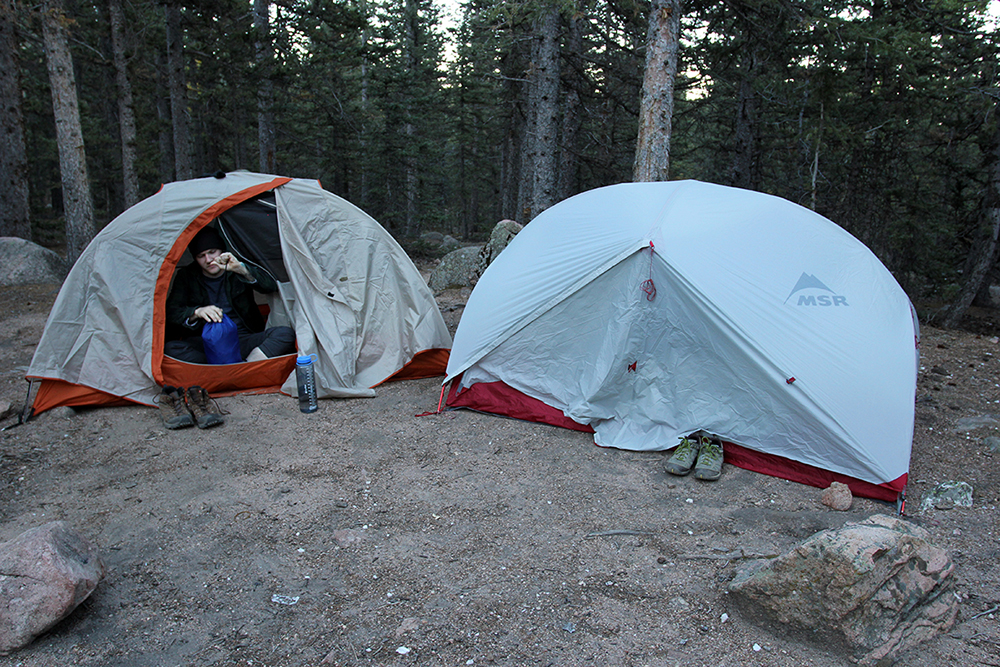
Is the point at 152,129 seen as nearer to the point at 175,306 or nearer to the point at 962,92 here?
the point at 175,306

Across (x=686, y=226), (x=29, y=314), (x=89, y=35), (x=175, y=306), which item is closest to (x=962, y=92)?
(x=686, y=226)

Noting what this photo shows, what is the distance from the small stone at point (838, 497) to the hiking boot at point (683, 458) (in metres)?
0.81

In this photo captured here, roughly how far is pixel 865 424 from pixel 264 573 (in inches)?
143

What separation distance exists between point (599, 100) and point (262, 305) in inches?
377

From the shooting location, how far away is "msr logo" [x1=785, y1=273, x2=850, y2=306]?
415 cm

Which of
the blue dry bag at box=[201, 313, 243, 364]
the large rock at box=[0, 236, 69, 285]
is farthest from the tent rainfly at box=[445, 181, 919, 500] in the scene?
the large rock at box=[0, 236, 69, 285]

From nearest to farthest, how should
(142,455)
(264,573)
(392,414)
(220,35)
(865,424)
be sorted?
(264,573) < (865,424) < (142,455) < (392,414) < (220,35)

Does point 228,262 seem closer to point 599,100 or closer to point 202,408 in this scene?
point 202,408

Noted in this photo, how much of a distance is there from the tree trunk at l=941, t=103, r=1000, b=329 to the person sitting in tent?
9.17 metres

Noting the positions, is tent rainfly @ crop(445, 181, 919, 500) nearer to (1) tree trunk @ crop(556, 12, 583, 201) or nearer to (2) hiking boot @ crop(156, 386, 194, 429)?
(2) hiking boot @ crop(156, 386, 194, 429)

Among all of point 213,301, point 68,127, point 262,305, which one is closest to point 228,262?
point 213,301

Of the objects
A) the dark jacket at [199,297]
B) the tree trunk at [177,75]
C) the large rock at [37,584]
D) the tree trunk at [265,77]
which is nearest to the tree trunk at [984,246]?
the dark jacket at [199,297]

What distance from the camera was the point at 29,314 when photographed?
8133 mm

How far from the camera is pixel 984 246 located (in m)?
8.48
